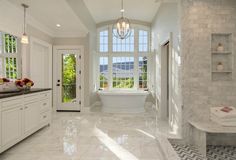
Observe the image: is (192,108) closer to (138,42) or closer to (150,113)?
(150,113)

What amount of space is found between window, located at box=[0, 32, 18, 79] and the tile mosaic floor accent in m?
3.56

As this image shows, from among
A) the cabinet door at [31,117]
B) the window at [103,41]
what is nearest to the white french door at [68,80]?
the window at [103,41]

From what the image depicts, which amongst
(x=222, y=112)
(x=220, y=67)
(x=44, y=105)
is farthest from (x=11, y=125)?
(x=220, y=67)

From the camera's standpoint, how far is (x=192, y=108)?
3.42 meters

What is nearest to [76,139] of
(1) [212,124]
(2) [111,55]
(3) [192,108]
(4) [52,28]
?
(3) [192,108]

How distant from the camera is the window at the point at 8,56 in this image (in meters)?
3.74

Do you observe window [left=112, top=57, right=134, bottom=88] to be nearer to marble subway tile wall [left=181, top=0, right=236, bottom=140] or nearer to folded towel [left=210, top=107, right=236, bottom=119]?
marble subway tile wall [left=181, top=0, right=236, bottom=140]

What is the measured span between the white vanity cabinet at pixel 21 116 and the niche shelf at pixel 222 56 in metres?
3.40

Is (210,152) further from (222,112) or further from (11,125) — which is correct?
(11,125)

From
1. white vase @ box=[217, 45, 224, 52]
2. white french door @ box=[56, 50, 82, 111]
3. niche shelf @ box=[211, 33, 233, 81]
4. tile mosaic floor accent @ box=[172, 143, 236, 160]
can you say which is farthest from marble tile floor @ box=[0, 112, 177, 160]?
white vase @ box=[217, 45, 224, 52]

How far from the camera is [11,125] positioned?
118 inches

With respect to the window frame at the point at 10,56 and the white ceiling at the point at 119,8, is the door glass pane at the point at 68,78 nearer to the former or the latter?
the white ceiling at the point at 119,8

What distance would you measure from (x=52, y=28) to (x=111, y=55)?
2.52 meters

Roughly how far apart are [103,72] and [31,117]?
4.16 meters
